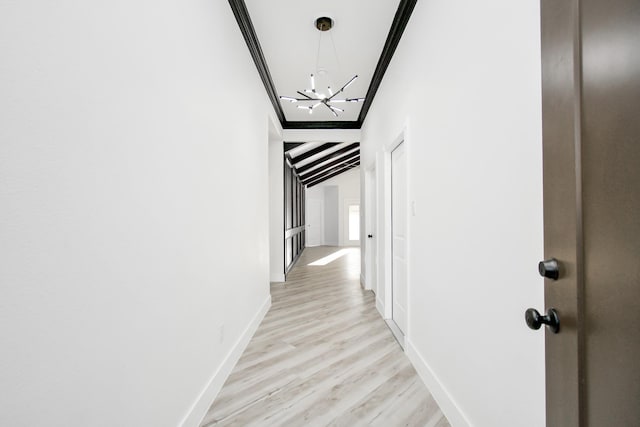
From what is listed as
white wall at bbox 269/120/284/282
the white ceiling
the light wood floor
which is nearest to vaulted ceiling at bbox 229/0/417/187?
the white ceiling

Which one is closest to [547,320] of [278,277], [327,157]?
[278,277]

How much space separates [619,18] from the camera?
0.57 m

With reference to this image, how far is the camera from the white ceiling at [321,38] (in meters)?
2.42

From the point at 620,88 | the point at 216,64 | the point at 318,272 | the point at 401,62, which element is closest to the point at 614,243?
the point at 620,88

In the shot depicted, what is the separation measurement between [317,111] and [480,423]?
4456 mm

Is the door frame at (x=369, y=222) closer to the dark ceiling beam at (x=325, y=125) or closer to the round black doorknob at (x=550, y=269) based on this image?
the dark ceiling beam at (x=325, y=125)

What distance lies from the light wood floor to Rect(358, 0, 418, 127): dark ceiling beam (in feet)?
9.28

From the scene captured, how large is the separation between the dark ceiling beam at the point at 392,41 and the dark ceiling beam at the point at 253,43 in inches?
50.7

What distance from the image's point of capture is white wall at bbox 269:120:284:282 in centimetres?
519

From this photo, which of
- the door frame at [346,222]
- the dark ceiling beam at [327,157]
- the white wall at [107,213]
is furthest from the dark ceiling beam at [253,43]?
the door frame at [346,222]

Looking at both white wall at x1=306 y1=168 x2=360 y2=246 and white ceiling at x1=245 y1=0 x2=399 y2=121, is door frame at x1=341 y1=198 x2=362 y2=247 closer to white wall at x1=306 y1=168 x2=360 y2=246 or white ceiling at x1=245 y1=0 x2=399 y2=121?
white wall at x1=306 y1=168 x2=360 y2=246

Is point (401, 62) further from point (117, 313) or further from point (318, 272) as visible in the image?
point (318, 272)

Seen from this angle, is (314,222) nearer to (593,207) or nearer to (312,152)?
(312,152)

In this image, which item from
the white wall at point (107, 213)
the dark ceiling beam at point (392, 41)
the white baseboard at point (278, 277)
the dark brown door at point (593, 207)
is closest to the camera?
the dark brown door at point (593, 207)
